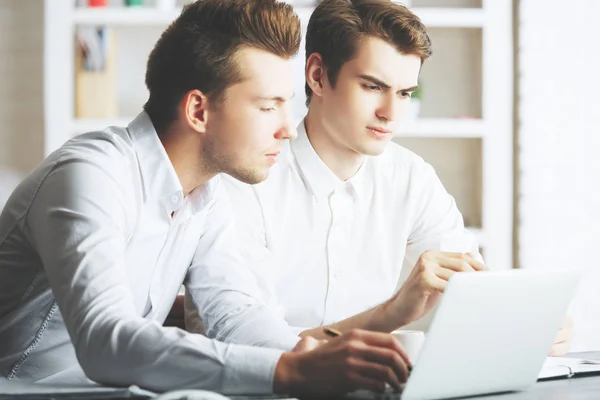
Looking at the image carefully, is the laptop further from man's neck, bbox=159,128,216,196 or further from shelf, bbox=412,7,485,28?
shelf, bbox=412,7,485,28

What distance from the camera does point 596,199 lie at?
12.4 ft

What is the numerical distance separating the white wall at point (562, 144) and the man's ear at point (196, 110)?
234 centimetres

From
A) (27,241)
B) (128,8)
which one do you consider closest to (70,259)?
(27,241)

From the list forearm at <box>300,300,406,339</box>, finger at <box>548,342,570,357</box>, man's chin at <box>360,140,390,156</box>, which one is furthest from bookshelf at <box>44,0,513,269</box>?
finger at <box>548,342,570,357</box>

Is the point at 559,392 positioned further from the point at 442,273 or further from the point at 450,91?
the point at 450,91

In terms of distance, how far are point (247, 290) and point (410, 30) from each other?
81 cm

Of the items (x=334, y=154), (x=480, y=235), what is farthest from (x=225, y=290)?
(x=480, y=235)

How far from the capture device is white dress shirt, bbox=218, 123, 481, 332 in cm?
208

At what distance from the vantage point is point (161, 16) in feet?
11.8

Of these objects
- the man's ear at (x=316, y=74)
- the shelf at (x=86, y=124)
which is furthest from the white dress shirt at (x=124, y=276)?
the shelf at (x=86, y=124)

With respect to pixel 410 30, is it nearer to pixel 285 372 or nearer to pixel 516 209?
pixel 285 372

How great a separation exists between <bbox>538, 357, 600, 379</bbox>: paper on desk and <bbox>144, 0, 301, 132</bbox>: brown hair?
0.70 metres

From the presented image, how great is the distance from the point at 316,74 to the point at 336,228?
0.42 m

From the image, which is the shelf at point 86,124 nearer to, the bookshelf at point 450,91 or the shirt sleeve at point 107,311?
the bookshelf at point 450,91
